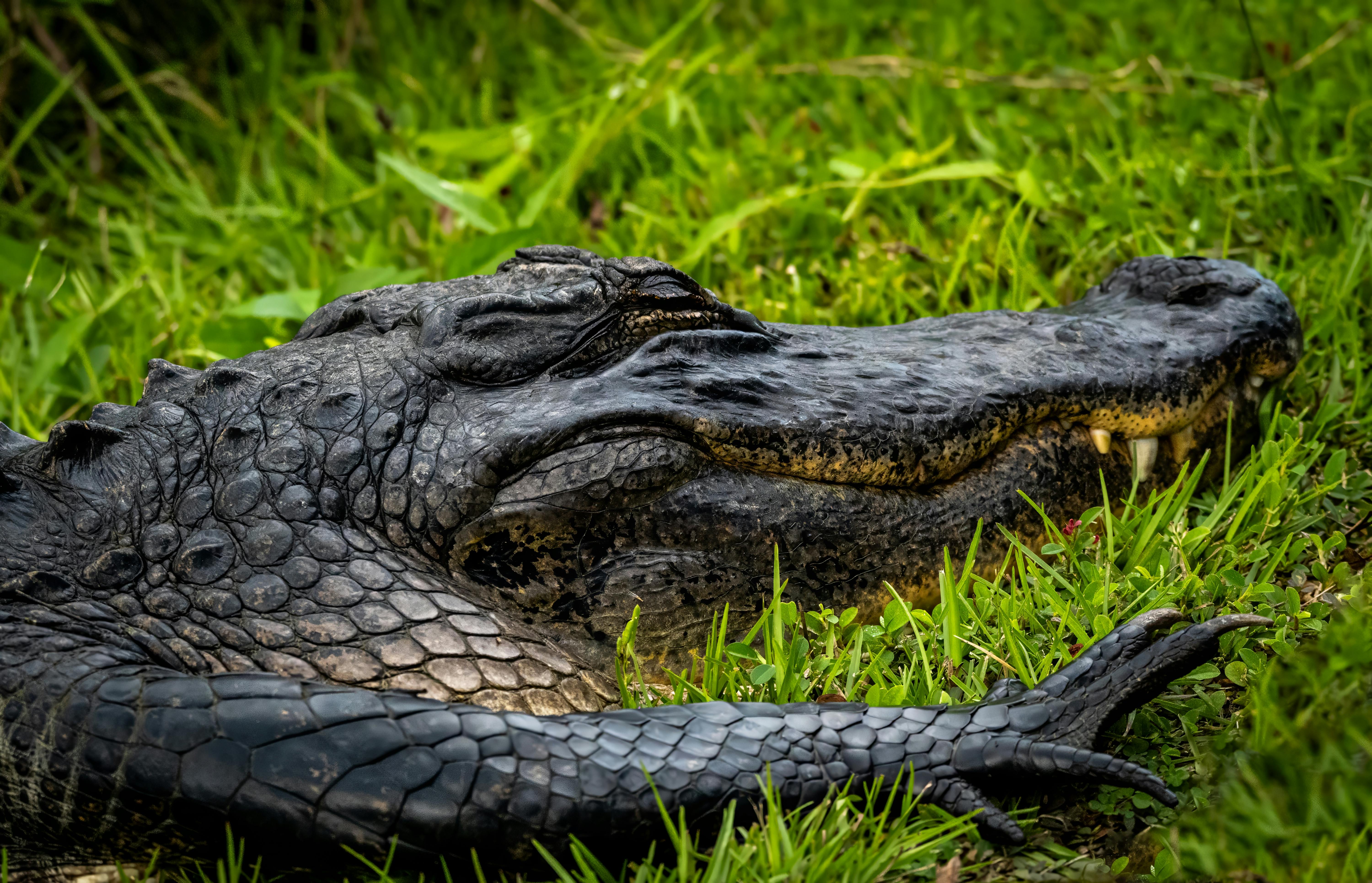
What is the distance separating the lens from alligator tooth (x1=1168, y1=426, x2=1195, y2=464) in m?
2.45

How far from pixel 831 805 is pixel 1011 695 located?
39 cm

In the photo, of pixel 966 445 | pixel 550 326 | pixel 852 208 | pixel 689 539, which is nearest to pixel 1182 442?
pixel 966 445

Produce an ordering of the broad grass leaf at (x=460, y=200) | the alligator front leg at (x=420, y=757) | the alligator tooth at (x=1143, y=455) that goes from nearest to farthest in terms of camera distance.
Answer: the alligator front leg at (x=420, y=757)
the alligator tooth at (x=1143, y=455)
the broad grass leaf at (x=460, y=200)

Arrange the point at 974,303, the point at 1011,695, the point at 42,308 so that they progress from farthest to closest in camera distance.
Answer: the point at 42,308
the point at 974,303
the point at 1011,695

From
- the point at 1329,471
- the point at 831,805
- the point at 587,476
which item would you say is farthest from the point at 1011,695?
the point at 1329,471

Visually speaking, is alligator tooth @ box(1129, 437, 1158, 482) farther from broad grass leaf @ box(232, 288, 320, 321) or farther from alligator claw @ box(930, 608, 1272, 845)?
broad grass leaf @ box(232, 288, 320, 321)

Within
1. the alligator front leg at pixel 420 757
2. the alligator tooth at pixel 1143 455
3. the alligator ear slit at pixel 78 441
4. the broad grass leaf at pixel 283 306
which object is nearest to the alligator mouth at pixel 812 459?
the alligator tooth at pixel 1143 455

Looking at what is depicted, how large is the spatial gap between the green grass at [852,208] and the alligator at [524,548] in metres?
0.13

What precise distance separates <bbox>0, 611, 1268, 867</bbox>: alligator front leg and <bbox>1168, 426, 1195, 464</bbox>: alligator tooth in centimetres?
71

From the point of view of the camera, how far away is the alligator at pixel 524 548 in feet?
5.46

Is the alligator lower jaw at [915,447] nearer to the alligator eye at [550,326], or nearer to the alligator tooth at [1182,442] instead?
the alligator tooth at [1182,442]

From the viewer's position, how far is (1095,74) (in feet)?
15.1

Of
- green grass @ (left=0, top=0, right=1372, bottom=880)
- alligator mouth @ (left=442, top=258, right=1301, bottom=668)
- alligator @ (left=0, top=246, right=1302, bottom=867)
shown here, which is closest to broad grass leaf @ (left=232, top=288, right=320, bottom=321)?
green grass @ (left=0, top=0, right=1372, bottom=880)

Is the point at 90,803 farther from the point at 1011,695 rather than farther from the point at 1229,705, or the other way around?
the point at 1229,705
